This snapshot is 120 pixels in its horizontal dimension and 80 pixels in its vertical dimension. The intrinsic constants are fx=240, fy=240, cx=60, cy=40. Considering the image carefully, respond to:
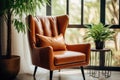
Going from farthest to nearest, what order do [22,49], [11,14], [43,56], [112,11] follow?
[112,11], [22,49], [11,14], [43,56]

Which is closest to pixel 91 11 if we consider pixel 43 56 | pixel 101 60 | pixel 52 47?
pixel 101 60

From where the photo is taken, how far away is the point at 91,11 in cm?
435

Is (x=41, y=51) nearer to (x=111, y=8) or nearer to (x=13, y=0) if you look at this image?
(x=13, y=0)

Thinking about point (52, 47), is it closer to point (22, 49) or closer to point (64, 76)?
point (64, 76)

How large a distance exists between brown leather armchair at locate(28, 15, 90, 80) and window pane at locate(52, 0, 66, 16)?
0.46 meters

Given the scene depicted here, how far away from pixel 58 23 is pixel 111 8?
102 centimetres

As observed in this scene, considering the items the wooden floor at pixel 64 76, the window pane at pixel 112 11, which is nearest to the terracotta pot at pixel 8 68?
the wooden floor at pixel 64 76

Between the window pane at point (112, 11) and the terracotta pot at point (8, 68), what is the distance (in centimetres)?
180

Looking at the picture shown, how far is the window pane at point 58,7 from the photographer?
173 inches

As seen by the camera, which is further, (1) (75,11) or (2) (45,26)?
(1) (75,11)

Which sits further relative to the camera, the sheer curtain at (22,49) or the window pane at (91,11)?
the window pane at (91,11)

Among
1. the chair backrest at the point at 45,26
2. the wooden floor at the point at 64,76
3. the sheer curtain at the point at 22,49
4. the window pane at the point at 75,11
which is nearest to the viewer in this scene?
the chair backrest at the point at 45,26

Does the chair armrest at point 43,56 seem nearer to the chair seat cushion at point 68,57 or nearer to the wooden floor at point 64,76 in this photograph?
the chair seat cushion at point 68,57

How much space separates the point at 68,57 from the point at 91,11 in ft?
4.42
